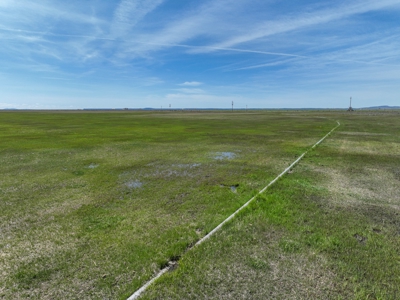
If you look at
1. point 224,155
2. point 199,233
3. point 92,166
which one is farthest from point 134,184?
point 224,155

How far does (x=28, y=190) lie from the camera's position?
8648 mm

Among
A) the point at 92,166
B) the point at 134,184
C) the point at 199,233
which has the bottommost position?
the point at 199,233

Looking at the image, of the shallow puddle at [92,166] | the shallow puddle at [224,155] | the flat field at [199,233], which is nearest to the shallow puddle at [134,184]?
the flat field at [199,233]

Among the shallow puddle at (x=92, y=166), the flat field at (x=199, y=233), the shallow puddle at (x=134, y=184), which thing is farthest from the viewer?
the shallow puddle at (x=92, y=166)

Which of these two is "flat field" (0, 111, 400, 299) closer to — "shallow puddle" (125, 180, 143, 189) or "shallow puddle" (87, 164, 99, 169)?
"shallow puddle" (125, 180, 143, 189)

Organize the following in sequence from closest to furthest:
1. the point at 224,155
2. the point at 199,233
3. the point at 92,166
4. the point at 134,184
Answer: the point at 199,233
the point at 134,184
the point at 92,166
the point at 224,155

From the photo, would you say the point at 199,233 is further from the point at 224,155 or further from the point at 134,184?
the point at 224,155

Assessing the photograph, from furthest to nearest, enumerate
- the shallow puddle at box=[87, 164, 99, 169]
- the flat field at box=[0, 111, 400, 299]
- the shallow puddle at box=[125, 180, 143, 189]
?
1. the shallow puddle at box=[87, 164, 99, 169]
2. the shallow puddle at box=[125, 180, 143, 189]
3. the flat field at box=[0, 111, 400, 299]

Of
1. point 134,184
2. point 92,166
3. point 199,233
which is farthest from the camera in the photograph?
point 92,166

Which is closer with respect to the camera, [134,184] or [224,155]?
[134,184]

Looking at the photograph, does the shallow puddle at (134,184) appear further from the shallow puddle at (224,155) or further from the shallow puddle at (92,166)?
the shallow puddle at (224,155)

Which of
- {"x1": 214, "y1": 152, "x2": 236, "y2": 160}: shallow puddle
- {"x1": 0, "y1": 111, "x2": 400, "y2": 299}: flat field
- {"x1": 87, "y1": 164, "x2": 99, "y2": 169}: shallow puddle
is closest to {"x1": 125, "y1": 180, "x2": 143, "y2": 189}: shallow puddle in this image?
{"x1": 0, "y1": 111, "x2": 400, "y2": 299}: flat field

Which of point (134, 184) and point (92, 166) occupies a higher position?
point (92, 166)

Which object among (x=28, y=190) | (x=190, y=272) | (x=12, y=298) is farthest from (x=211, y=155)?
(x=12, y=298)
